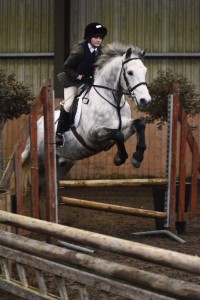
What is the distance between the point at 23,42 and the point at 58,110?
313 inches

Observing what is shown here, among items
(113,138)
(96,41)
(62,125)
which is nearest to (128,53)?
(96,41)

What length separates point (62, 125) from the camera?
6895mm

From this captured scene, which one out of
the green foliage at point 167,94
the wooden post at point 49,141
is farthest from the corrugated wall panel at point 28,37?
the wooden post at point 49,141

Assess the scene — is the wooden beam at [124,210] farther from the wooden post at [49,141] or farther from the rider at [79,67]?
the wooden post at [49,141]

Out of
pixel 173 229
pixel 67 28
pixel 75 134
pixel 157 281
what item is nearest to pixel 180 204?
pixel 173 229

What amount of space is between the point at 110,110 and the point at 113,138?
348mm

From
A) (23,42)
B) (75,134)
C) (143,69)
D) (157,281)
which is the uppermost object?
(23,42)

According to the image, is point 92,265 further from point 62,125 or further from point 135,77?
point 62,125

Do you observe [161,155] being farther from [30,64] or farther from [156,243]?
[156,243]

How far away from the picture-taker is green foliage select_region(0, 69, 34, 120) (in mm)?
11430

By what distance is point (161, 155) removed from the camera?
14.0 m

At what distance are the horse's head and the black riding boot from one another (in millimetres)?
766

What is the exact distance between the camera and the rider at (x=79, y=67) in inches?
263

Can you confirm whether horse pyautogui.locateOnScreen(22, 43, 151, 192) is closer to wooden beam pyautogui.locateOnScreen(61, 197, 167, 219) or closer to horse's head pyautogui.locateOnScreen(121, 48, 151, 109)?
horse's head pyautogui.locateOnScreen(121, 48, 151, 109)
